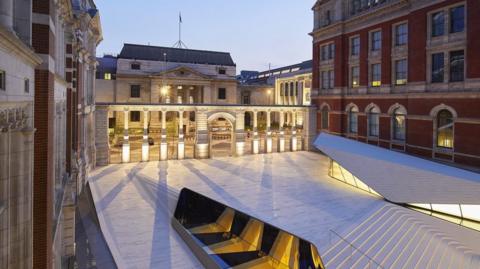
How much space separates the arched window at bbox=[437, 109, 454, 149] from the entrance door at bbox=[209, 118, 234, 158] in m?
20.7

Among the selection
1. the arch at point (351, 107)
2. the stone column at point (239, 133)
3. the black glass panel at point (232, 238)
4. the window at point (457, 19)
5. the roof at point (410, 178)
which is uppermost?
the window at point (457, 19)

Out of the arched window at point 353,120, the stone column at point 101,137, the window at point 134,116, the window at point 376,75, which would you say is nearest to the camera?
the stone column at point 101,137

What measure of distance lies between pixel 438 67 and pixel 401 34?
540 cm

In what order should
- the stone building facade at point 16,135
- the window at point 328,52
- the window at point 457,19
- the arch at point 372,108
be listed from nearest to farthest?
the stone building facade at point 16,135
the window at point 457,19
the arch at point 372,108
the window at point 328,52

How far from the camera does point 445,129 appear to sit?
1021 inches

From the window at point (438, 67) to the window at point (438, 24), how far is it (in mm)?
1654

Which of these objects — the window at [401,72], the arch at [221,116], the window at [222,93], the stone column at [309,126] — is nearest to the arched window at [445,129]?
the window at [401,72]

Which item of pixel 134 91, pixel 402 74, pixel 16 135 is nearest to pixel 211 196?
pixel 16 135

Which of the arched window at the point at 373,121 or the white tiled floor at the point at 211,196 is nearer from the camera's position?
the white tiled floor at the point at 211,196

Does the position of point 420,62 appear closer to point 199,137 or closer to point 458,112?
point 458,112

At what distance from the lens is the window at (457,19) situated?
2456cm

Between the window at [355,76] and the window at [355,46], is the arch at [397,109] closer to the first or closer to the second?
the window at [355,76]

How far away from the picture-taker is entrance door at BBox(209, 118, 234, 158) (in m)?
39.2

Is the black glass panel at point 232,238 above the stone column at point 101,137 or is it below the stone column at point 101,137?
below
